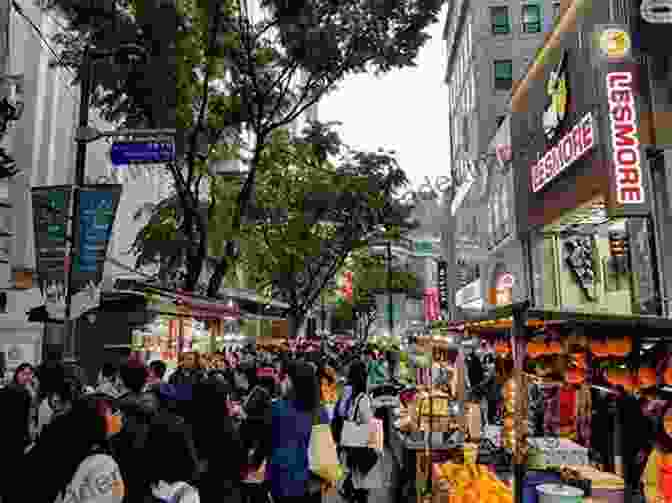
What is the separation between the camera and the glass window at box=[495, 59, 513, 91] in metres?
33.3

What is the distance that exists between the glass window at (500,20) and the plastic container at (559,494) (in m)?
33.4

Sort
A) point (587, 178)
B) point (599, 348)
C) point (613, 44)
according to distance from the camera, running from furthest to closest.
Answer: point (587, 178) → point (613, 44) → point (599, 348)

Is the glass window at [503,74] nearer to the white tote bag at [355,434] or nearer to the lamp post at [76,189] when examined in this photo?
the lamp post at [76,189]

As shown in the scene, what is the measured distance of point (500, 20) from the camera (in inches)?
1367

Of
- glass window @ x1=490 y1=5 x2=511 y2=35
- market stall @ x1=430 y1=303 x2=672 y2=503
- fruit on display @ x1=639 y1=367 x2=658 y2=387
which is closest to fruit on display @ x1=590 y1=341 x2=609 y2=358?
market stall @ x1=430 y1=303 x2=672 y2=503

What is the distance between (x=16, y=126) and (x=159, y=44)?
4.54 meters

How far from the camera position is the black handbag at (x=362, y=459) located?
7.47 meters

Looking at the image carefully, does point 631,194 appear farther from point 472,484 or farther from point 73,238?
point 73,238

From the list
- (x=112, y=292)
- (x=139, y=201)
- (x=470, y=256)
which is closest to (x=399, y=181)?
(x=470, y=256)

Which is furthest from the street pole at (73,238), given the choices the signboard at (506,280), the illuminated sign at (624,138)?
the signboard at (506,280)

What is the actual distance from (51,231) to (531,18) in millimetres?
33033

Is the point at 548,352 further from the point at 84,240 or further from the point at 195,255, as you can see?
the point at 195,255

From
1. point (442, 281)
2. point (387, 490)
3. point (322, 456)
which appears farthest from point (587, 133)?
point (442, 281)

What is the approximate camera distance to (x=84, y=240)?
341 inches
